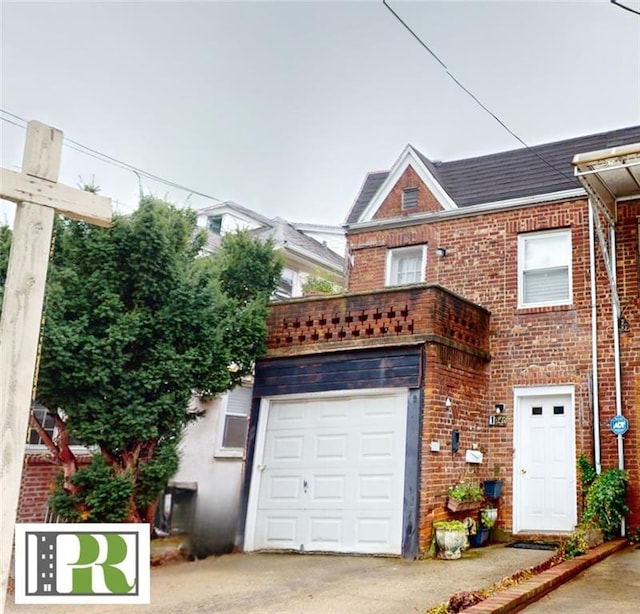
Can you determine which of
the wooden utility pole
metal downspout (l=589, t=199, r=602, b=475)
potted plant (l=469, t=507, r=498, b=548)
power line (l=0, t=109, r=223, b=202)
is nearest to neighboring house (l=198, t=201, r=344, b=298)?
power line (l=0, t=109, r=223, b=202)

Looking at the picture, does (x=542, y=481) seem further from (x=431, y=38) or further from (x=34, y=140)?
(x=34, y=140)

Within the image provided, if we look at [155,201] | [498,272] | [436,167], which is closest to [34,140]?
[155,201]

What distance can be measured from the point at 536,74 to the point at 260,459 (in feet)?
24.4

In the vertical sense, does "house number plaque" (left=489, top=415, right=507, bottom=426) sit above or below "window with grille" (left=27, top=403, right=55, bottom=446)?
above

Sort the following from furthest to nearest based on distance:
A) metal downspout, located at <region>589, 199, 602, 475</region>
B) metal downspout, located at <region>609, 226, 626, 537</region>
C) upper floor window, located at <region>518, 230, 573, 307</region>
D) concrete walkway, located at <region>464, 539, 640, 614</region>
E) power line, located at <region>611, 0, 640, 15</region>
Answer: upper floor window, located at <region>518, 230, 573, 307</region> → metal downspout, located at <region>589, 199, 602, 475</region> → metal downspout, located at <region>609, 226, 626, 537</region> → power line, located at <region>611, 0, 640, 15</region> → concrete walkway, located at <region>464, 539, 640, 614</region>

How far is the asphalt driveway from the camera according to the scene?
6.37 m

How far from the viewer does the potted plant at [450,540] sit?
29.4ft

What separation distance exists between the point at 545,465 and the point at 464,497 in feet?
5.89

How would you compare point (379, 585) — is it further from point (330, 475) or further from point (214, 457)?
point (214, 457)

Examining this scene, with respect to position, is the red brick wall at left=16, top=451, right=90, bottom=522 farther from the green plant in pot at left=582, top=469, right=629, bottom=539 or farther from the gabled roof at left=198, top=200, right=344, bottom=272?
the gabled roof at left=198, top=200, right=344, bottom=272

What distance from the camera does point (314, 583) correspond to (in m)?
7.52

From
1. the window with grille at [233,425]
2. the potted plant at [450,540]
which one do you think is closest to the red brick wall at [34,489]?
the window with grille at [233,425]

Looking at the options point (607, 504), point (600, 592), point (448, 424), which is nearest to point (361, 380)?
point (448, 424)

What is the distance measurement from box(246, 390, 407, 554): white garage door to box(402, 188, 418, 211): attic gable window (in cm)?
472
